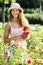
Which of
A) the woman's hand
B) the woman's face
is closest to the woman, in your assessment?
the woman's face

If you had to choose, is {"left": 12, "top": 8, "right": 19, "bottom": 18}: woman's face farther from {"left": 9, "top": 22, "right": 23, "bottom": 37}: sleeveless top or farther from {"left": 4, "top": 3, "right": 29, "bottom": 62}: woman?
{"left": 9, "top": 22, "right": 23, "bottom": 37}: sleeveless top

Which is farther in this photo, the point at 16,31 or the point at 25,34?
the point at 16,31

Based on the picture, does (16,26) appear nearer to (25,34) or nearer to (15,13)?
(15,13)

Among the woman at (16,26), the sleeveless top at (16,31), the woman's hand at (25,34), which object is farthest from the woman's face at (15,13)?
the woman's hand at (25,34)

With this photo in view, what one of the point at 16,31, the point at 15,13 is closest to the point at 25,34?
the point at 16,31

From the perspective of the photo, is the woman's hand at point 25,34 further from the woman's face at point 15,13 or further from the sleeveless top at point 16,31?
the woman's face at point 15,13

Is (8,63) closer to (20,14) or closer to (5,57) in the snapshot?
(5,57)

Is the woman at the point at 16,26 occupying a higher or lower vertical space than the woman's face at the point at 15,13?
lower

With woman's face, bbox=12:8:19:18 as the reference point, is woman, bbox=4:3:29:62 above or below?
below

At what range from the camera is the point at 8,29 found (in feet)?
16.5

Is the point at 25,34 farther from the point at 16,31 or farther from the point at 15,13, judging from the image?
the point at 15,13

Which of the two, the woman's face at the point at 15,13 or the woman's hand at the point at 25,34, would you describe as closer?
the woman's hand at the point at 25,34

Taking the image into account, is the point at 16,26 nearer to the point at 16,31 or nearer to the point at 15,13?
the point at 16,31

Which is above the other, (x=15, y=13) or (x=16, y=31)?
(x=15, y=13)
